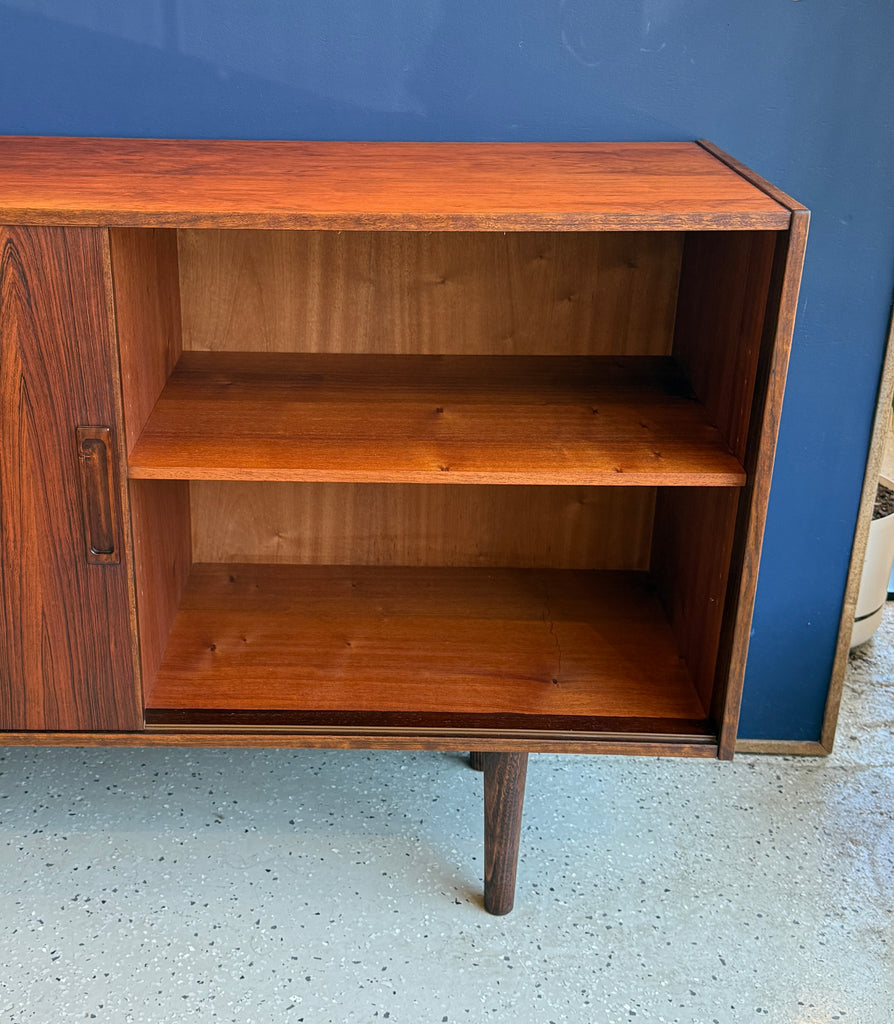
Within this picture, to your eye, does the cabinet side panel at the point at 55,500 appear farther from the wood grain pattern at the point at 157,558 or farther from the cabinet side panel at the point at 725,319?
the cabinet side panel at the point at 725,319

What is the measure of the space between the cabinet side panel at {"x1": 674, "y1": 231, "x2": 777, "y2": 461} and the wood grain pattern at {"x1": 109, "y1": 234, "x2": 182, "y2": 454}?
2.57 ft

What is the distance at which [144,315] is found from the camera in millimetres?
1511

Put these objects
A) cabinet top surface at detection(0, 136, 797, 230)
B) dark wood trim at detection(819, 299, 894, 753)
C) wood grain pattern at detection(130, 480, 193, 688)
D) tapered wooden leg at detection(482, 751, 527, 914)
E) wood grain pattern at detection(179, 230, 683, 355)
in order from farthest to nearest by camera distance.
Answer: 1. dark wood trim at detection(819, 299, 894, 753)
2. wood grain pattern at detection(179, 230, 683, 355)
3. tapered wooden leg at detection(482, 751, 527, 914)
4. wood grain pattern at detection(130, 480, 193, 688)
5. cabinet top surface at detection(0, 136, 797, 230)

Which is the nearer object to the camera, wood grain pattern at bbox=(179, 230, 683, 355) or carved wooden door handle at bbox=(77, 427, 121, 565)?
carved wooden door handle at bbox=(77, 427, 121, 565)

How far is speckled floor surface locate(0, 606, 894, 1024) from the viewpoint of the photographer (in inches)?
62.2

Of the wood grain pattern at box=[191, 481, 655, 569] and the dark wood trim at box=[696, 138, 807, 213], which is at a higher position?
the dark wood trim at box=[696, 138, 807, 213]

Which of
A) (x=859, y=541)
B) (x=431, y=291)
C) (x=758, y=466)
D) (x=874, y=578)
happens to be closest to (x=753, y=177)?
(x=758, y=466)

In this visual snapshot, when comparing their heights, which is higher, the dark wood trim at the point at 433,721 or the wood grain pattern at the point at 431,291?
the wood grain pattern at the point at 431,291

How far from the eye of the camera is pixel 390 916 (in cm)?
171

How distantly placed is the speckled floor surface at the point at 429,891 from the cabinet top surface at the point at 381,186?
103cm

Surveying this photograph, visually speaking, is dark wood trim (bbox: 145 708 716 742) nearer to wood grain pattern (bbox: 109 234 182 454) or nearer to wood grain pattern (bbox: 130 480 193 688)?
wood grain pattern (bbox: 130 480 193 688)

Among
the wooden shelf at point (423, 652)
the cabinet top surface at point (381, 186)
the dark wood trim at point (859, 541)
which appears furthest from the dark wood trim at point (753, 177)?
the wooden shelf at point (423, 652)

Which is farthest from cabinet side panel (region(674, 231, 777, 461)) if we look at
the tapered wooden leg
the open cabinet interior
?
the tapered wooden leg

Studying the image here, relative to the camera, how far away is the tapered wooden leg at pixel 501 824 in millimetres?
1636
